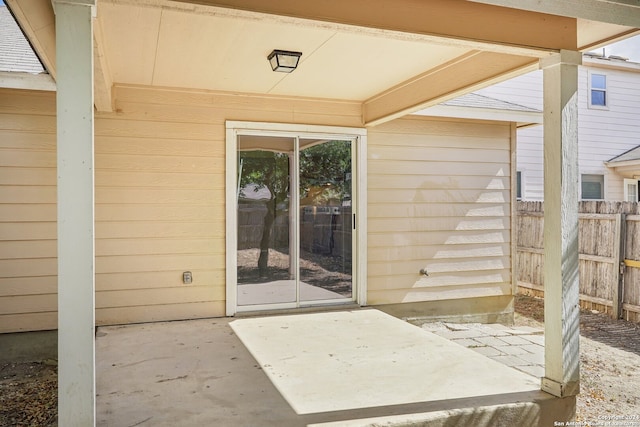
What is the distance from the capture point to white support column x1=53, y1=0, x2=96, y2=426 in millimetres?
2031

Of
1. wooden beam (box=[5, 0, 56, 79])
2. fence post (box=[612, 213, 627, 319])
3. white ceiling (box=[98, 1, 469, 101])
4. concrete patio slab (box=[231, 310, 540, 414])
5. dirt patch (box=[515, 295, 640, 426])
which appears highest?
white ceiling (box=[98, 1, 469, 101])

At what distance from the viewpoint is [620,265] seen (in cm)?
608

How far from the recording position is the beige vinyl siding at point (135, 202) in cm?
438

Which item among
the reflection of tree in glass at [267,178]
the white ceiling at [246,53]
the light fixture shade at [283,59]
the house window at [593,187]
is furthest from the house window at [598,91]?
the light fixture shade at [283,59]

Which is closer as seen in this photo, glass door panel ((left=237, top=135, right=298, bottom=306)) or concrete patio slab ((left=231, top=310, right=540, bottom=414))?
concrete patio slab ((left=231, top=310, right=540, bottom=414))

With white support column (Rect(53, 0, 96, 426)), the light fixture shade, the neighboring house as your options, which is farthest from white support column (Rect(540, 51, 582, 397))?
the neighboring house

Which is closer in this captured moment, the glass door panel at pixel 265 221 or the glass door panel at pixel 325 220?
the glass door panel at pixel 265 221

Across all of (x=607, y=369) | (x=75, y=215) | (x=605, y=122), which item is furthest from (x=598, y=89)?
(x=75, y=215)

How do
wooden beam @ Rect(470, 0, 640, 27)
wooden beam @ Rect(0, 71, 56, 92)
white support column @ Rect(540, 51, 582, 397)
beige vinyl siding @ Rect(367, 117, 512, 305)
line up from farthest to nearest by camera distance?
beige vinyl siding @ Rect(367, 117, 512, 305)
wooden beam @ Rect(0, 71, 56, 92)
white support column @ Rect(540, 51, 582, 397)
wooden beam @ Rect(470, 0, 640, 27)

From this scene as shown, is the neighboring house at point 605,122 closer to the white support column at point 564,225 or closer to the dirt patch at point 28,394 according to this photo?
the white support column at point 564,225

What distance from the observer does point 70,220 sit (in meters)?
2.04

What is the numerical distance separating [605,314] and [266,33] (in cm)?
572

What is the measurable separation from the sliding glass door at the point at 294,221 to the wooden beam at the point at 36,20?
241 centimetres

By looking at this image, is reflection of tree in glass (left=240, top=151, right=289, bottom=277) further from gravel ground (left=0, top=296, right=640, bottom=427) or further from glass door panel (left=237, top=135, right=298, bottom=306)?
gravel ground (left=0, top=296, right=640, bottom=427)
